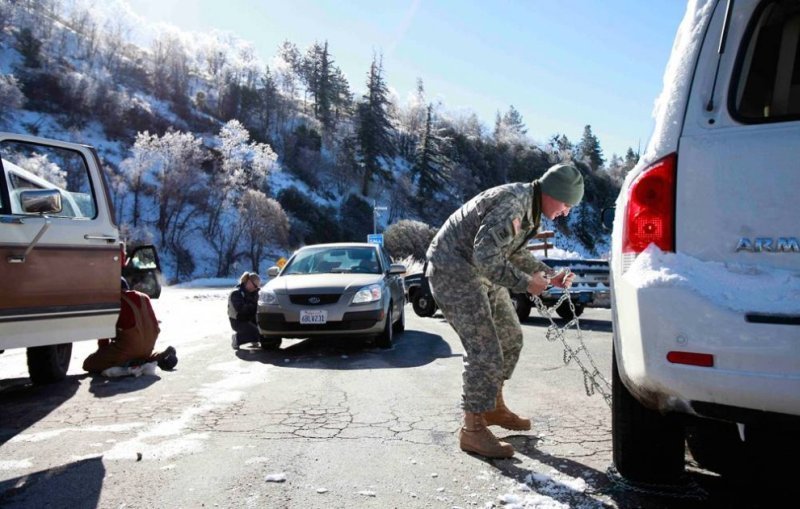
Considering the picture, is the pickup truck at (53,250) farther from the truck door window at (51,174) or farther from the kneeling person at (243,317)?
the kneeling person at (243,317)

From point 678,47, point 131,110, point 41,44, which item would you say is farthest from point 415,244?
point 41,44

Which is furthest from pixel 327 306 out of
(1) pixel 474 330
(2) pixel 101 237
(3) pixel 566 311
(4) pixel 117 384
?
(3) pixel 566 311

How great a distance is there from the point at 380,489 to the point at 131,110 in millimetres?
64984

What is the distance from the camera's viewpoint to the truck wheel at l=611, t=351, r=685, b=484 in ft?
8.13

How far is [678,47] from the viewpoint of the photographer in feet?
7.15

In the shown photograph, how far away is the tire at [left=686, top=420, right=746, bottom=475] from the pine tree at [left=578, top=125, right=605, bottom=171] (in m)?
120

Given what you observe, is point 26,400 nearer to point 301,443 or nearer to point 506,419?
point 301,443

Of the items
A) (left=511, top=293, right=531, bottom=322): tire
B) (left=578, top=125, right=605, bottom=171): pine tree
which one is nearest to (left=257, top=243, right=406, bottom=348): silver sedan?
(left=511, top=293, right=531, bottom=322): tire

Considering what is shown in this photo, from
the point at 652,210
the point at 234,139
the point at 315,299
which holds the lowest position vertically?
the point at 315,299

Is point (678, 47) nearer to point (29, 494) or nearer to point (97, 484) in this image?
point (97, 484)

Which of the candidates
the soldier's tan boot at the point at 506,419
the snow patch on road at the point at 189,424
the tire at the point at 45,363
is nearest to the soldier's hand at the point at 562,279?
the soldier's tan boot at the point at 506,419

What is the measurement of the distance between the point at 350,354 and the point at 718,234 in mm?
5385

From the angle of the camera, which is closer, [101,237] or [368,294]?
[101,237]

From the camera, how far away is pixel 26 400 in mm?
4531
